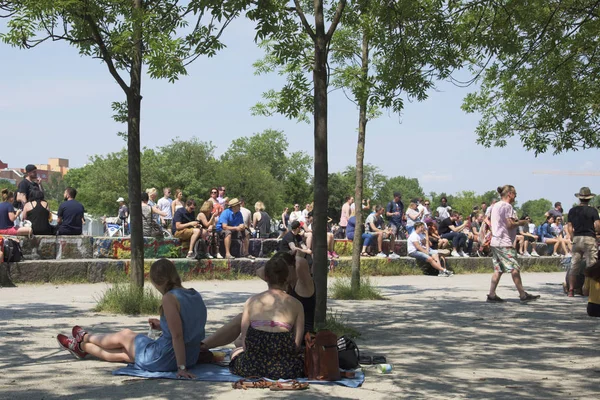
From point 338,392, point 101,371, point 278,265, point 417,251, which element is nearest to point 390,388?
point 338,392

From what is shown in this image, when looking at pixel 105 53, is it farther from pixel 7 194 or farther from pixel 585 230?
pixel 585 230

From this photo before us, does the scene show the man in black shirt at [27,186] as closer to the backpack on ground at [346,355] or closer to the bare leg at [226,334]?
the bare leg at [226,334]

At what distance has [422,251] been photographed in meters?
21.1

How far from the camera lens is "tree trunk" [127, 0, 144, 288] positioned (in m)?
10.9

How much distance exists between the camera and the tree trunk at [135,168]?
10852 mm

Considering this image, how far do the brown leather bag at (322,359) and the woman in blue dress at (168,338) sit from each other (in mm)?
1035

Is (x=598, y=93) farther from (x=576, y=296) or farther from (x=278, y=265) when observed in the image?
(x=278, y=265)

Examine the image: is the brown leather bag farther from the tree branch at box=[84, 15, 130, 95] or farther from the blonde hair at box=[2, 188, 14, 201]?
the blonde hair at box=[2, 188, 14, 201]

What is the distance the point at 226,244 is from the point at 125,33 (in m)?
8.74

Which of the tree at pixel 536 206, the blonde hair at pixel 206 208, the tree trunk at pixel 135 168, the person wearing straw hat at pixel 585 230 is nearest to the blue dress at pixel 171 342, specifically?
the tree trunk at pixel 135 168

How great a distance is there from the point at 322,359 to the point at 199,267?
10.7 metres

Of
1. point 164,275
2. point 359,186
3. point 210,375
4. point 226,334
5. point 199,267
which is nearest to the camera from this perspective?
point 210,375

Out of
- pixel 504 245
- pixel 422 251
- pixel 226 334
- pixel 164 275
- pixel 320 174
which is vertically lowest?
pixel 226 334

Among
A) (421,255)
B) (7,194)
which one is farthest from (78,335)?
(421,255)
